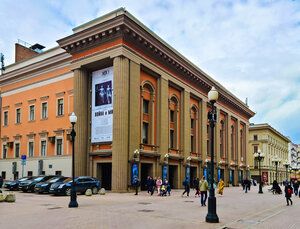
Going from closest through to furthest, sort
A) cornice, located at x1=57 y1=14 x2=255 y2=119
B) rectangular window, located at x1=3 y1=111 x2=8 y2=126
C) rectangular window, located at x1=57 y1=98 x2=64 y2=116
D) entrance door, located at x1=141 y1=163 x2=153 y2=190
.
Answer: cornice, located at x1=57 y1=14 x2=255 y2=119 < entrance door, located at x1=141 y1=163 x2=153 y2=190 < rectangular window, located at x1=57 y1=98 x2=64 y2=116 < rectangular window, located at x1=3 y1=111 x2=8 y2=126

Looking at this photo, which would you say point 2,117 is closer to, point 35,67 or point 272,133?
point 35,67

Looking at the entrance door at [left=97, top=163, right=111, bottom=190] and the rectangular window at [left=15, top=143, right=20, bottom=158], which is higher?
the rectangular window at [left=15, top=143, right=20, bottom=158]

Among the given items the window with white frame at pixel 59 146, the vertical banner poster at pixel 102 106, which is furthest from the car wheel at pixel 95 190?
the window with white frame at pixel 59 146

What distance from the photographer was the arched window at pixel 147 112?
35.0m

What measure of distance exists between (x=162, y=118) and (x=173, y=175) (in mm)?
7884

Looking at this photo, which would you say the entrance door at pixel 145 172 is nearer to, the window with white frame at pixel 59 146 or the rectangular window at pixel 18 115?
the window with white frame at pixel 59 146

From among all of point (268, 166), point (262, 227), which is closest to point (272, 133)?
point (268, 166)

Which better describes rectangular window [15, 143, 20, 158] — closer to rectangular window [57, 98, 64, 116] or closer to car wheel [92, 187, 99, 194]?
rectangular window [57, 98, 64, 116]

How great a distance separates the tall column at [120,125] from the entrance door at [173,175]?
11.3 m

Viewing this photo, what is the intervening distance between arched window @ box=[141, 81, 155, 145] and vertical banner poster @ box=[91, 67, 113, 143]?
3.68 m

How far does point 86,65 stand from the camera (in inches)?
1355

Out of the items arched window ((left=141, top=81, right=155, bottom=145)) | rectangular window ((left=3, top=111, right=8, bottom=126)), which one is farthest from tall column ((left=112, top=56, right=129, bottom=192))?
rectangular window ((left=3, top=111, right=8, bottom=126))

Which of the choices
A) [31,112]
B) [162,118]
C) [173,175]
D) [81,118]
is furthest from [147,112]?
[31,112]

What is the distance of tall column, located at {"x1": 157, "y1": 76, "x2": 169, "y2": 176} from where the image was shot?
36.1 metres
